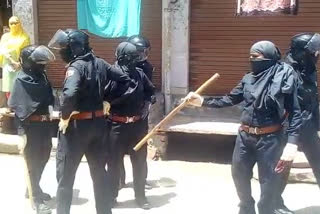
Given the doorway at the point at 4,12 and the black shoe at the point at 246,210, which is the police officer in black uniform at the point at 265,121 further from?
the doorway at the point at 4,12

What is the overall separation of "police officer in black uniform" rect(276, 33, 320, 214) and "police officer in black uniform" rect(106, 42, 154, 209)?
5.60 ft

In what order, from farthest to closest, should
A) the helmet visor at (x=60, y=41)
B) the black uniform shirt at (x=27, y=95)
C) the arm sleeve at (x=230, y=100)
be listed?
the black uniform shirt at (x=27, y=95) < the arm sleeve at (x=230, y=100) < the helmet visor at (x=60, y=41)

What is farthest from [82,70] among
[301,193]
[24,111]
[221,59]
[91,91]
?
[221,59]

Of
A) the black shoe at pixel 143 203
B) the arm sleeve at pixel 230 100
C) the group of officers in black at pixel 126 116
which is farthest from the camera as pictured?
the black shoe at pixel 143 203

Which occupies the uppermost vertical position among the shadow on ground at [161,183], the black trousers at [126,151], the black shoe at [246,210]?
the black trousers at [126,151]

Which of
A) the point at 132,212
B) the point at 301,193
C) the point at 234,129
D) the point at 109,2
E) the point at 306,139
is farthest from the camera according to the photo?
the point at 109,2

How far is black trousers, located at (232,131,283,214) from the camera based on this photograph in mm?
4828

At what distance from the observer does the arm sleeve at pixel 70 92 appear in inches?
184

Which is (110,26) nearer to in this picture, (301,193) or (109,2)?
(109,2)

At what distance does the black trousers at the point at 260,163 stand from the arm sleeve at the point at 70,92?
1.70 metres

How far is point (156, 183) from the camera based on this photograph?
6984mm

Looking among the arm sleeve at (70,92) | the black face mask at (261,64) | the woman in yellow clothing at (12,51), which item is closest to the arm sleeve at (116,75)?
the arm sleeve at (70,92)

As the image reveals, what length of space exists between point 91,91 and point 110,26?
142 inches

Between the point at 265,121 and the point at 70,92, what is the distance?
1.90m
